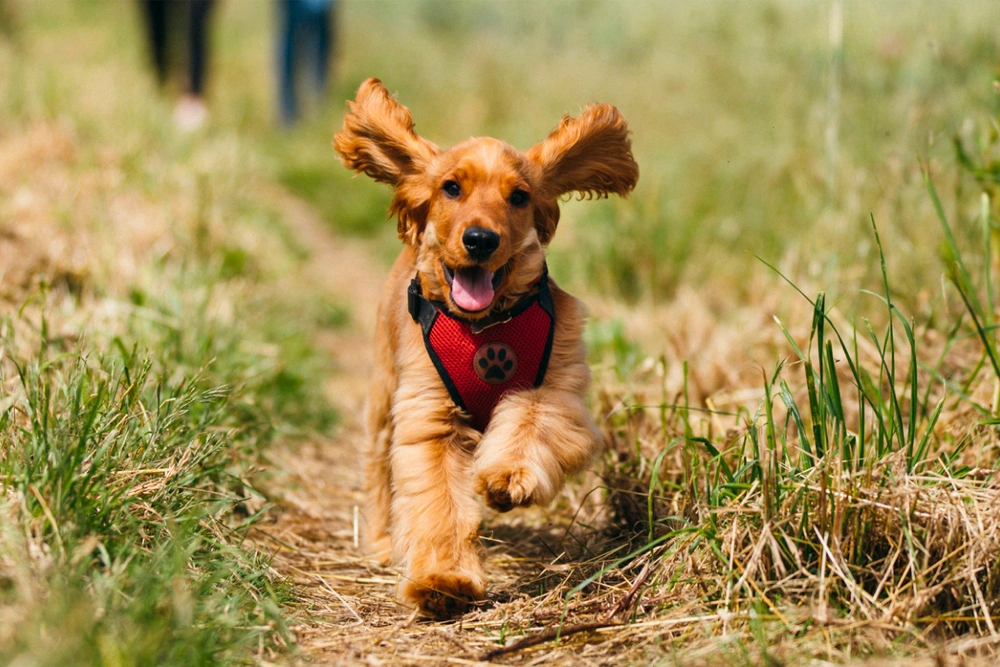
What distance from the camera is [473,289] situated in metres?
2.58

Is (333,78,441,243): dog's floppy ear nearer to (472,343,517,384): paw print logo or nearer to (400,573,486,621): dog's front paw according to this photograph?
(472,343,517,384): paw print logo

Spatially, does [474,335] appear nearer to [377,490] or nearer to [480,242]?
[480,242]

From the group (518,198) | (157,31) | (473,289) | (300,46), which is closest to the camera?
(473,289)

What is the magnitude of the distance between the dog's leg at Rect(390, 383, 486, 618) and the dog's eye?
597 mm

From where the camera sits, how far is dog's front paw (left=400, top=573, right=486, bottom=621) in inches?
94.7

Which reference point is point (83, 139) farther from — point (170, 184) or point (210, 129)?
point (210, 129)

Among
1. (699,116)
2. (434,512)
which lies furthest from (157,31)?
(434,512)

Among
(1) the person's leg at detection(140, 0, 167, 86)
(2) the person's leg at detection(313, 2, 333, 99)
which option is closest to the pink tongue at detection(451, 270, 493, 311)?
(1) the person's leg at detection(140, 0, 167, 86)

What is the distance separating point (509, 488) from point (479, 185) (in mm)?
881

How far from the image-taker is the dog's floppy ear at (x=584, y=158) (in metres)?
2.90

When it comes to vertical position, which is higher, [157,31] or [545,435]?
[157,31]

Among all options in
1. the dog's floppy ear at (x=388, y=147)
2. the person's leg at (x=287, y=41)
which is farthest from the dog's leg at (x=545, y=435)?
the person's leg at (x=287, y=41)

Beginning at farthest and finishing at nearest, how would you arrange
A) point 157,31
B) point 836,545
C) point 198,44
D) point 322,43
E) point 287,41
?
point 322,43, point 287,41, point 157,31, point 198,44, point 836,545

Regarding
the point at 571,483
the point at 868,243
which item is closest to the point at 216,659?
the point at 571,483
